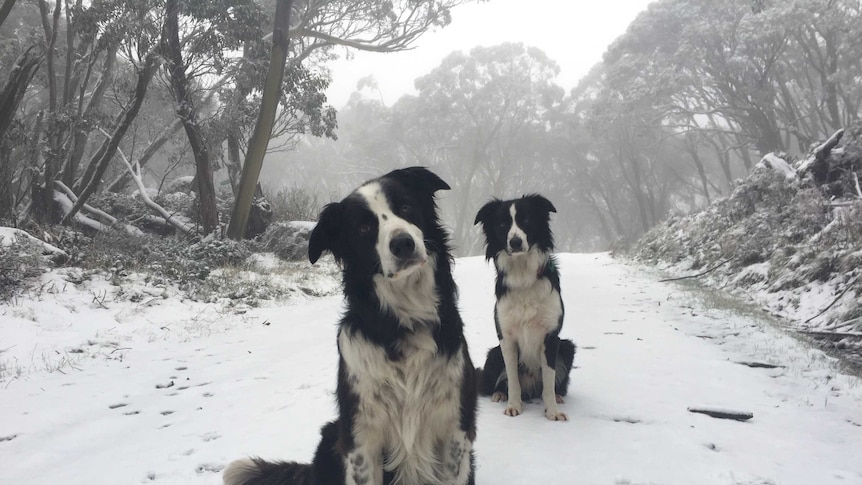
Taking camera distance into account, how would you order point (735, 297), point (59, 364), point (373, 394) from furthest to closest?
point (735, 297)
point (59, 364)
point (373, 394)

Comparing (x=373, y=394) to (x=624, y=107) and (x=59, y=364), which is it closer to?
(x=59, y=364)

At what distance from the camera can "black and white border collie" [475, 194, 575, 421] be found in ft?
13.2

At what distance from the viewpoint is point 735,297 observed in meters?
8.40

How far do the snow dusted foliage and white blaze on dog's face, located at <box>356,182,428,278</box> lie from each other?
537 cm

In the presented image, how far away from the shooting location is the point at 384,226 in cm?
263

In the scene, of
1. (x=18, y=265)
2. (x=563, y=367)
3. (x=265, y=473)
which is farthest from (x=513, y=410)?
(x=18, y=265)

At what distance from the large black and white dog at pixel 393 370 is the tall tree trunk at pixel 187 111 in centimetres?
1078

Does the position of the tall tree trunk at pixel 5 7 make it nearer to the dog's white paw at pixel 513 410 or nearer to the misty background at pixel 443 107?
the misty background at pixel 443 107

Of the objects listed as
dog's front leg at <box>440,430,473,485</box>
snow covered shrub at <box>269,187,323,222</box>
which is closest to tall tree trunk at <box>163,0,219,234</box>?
snow covered shrub at <box>269,187,323,222</box>

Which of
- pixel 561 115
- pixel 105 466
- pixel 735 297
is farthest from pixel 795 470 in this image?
pixel 561 115

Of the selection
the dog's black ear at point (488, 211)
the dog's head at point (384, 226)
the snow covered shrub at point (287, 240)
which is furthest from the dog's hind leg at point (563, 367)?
the snow covered shrub at point (287, 240)

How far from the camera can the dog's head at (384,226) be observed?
2.49 meters

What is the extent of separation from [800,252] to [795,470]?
6372mm

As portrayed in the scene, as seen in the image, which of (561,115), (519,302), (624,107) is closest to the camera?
(519,302)
